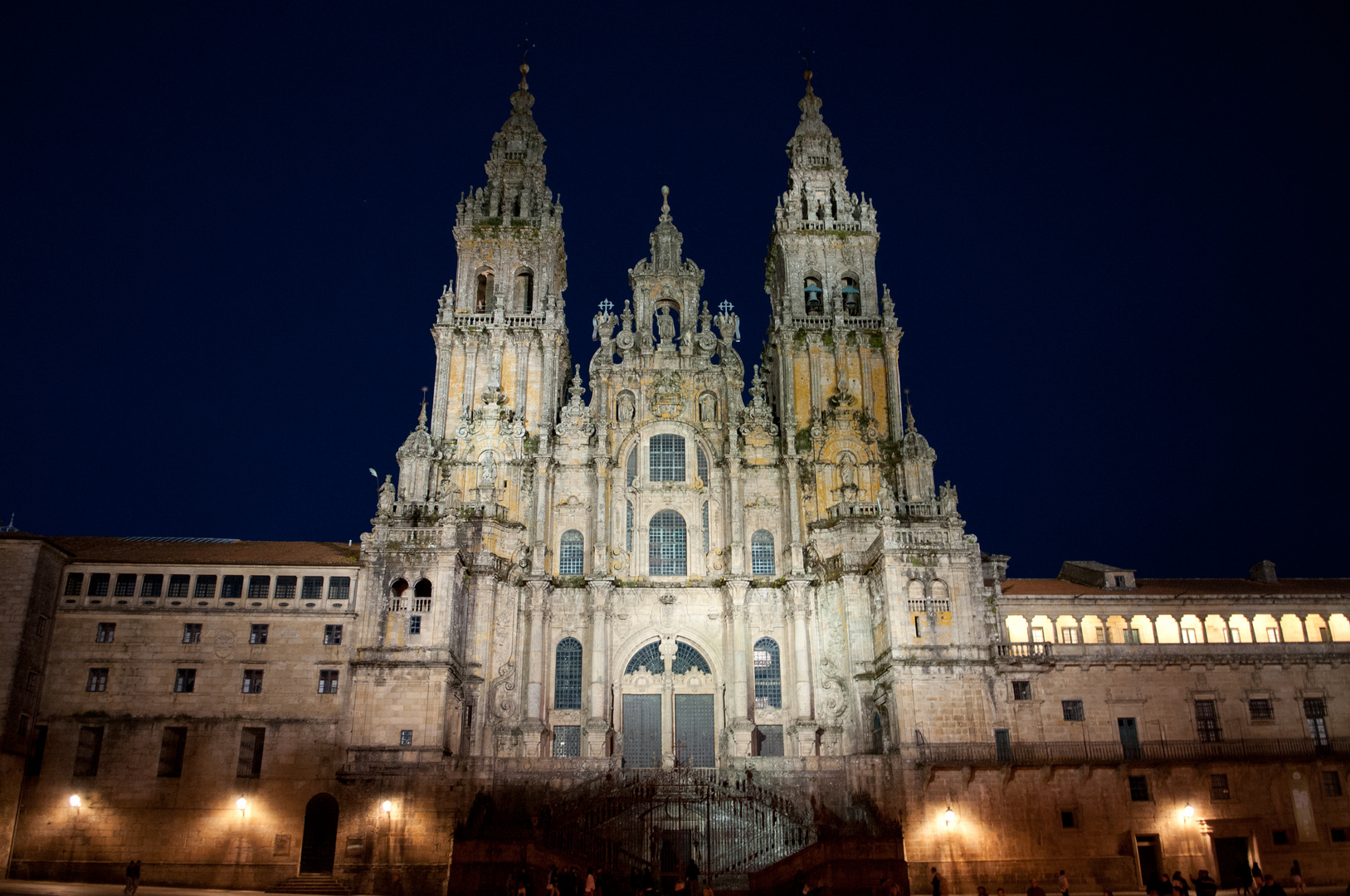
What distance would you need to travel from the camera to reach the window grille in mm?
52844

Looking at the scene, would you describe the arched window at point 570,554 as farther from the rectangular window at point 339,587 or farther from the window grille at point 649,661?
the rectangular window at point 339,587

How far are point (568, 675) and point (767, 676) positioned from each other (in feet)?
32.8

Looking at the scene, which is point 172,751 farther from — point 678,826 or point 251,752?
point 678,826

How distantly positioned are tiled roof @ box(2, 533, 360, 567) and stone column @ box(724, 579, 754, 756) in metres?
18.3

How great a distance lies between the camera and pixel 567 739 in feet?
167

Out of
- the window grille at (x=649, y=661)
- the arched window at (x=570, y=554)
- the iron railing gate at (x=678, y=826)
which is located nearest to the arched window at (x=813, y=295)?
the arched window at (x=570, y=554)

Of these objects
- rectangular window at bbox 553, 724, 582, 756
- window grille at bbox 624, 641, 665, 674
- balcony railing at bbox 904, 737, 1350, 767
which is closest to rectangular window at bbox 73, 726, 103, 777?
rectangular window at bbox 553, 724, 582, 756

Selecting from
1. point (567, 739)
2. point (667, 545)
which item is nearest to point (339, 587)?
point (567, 739)

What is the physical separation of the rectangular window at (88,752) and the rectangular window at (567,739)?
772 inches

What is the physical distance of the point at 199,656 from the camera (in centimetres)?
4522

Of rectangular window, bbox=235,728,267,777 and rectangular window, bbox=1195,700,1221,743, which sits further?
rectangular window, bbox=1195,700,1221,743

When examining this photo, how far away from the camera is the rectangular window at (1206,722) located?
1829 inches

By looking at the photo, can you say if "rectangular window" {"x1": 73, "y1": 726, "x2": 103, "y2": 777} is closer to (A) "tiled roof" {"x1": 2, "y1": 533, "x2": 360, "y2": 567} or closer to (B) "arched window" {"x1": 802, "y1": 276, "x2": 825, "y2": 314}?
(A) "tiled roof" {"x1": 2, "y1": 533, "x2": 360, "y2": 567}

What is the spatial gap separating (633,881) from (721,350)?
34.1 m
